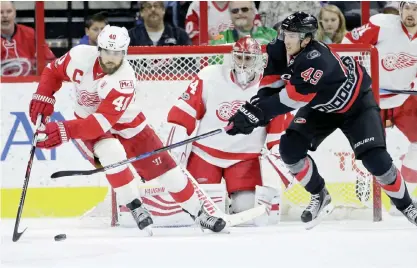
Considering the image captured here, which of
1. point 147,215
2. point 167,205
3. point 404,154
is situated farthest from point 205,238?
point 404,154

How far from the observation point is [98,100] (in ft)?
16.4

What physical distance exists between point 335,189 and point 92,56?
1514 mm

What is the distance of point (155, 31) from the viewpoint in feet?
19.5

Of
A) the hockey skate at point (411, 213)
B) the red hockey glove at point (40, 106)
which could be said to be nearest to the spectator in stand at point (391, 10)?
the hockey skate at point (411, 213)

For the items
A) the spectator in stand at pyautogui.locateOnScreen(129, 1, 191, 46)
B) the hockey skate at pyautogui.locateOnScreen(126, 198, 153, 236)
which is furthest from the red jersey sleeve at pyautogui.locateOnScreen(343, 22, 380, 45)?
the hockey skate at pyautogui.locateOnScreen(126, 198, 153, 236)

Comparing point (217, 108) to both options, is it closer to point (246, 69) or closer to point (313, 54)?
point (246, 69)

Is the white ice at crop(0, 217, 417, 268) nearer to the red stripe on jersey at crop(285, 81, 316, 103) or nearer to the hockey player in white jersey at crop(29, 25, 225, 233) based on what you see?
the hockey player in white jersey at crop(29, 25, 225, 233)

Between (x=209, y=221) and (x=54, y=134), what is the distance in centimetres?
82

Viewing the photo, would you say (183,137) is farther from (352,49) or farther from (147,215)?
(352,49)

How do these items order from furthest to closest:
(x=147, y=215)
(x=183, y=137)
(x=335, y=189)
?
(x=335, y=189), (x=183, y=137), (x=147, y=215)

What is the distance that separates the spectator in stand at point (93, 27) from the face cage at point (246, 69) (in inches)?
40.8

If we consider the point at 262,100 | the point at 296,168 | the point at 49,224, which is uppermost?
the point at 262,100

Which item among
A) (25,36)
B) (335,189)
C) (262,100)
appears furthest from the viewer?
(25,36)

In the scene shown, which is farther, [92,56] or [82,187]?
[82,187]
